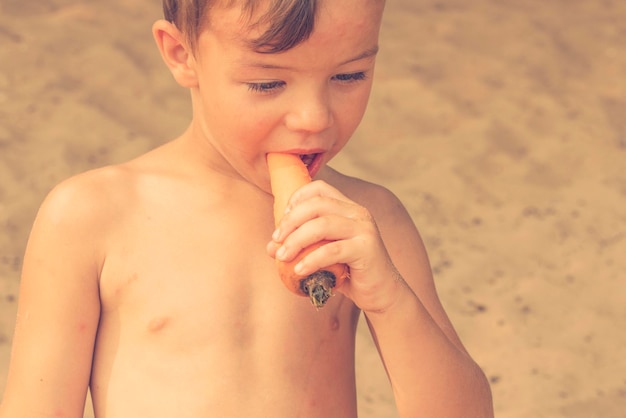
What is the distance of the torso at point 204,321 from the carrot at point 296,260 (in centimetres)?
20

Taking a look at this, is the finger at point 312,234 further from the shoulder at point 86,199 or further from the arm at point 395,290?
the shoulder at point 86,199

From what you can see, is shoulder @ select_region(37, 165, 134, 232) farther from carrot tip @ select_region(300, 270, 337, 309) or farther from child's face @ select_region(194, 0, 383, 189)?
carrot tip @ select_region(300, 270, 337, 309)

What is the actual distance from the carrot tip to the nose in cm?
21

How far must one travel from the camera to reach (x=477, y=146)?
12.8ft

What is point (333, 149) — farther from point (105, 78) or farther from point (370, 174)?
point (105, 78)

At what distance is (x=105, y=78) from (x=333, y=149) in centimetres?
242

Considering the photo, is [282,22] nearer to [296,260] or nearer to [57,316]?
[296,260]

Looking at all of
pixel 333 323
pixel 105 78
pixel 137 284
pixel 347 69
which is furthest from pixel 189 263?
pixel 105 78

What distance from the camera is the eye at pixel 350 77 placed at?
1.64m

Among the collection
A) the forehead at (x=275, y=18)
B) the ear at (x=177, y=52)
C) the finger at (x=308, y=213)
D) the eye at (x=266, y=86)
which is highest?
the ear at (x=177, y=52)

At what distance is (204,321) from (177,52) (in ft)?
1.29

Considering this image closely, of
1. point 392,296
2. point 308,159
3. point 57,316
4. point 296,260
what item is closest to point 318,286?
point 296,260

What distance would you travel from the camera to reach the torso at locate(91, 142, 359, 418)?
5.71 feet

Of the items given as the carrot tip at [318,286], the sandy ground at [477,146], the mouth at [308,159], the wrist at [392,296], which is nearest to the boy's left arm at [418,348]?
the wrist at [392,296]
